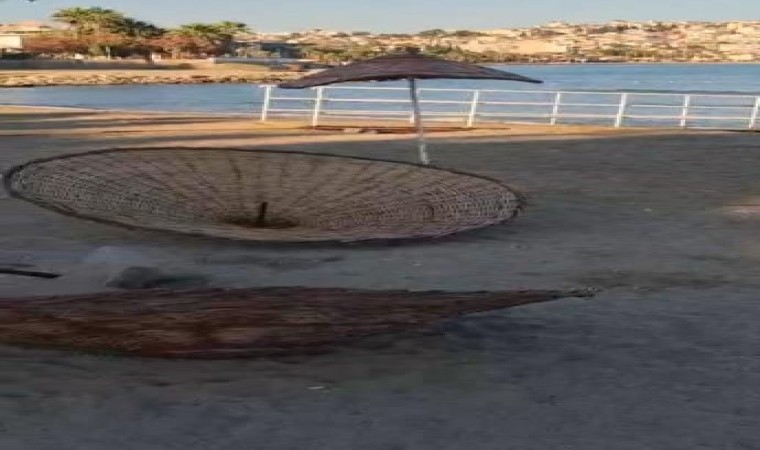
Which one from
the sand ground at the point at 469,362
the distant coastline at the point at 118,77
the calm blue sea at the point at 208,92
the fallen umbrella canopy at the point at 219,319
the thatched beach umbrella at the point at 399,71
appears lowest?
the distant coastline at the point at 118,77

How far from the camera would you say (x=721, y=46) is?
14400 cm

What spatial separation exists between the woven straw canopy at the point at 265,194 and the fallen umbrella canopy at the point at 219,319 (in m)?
2.22

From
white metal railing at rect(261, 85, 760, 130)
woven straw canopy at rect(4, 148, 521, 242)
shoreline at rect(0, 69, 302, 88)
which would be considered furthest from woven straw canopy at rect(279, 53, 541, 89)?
shoreline at rect(0, 69, 302, 88)

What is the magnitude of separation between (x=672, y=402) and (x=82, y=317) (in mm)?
2296

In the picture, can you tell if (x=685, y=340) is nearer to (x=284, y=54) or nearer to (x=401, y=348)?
(x=401, y=348)

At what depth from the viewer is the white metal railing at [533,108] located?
21.5 meters

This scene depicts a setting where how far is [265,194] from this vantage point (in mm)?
8492

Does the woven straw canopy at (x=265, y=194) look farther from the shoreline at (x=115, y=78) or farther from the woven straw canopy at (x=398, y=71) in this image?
the shoreline at (x=115, y=78)

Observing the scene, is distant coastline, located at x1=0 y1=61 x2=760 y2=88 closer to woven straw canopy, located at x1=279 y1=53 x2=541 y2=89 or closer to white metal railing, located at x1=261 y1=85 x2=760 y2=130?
white metal railing, located at x1=261 y1=85 x2=760 y2=130

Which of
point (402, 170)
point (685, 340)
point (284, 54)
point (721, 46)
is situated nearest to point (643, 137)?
point (402, 170)

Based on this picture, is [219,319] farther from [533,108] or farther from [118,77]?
[118,77]

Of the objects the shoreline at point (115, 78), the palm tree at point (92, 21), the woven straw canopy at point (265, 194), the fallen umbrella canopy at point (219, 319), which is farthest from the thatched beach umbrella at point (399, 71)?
the palm tree at point (92, 21)

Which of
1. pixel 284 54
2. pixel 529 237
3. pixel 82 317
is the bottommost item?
A: pixel 284 54

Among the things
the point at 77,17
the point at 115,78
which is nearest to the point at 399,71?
the point at 115,78
